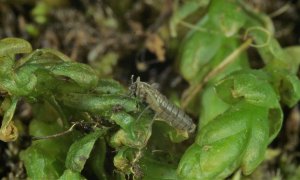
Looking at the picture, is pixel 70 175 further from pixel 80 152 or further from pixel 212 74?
pixel 212 74

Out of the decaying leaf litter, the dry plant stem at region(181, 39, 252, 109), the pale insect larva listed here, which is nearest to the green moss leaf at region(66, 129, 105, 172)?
the decaying leaf litter

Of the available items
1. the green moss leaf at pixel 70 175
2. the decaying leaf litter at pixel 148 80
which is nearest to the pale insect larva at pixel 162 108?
the decaying leaf litter at pixel 148 80

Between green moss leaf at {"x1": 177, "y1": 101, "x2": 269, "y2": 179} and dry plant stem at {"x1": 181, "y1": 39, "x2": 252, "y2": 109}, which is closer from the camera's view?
green moss leaf at {"x1": 177, "y1": 101, "x2": 269, "y2": 179}

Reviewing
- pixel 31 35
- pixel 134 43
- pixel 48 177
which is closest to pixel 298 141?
pixel 134 43

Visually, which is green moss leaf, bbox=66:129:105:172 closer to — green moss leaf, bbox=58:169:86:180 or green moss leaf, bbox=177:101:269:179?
green moss leaf, bbox=58:169:86:180

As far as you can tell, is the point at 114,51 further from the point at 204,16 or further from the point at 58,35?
the point at 204,16

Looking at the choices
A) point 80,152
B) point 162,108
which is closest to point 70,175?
point 80,152
